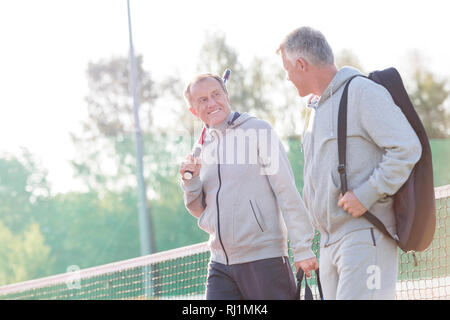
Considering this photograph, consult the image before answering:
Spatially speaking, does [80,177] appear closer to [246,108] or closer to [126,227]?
[126,227]

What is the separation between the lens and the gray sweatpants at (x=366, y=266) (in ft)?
12.7

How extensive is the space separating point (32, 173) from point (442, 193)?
30214mm

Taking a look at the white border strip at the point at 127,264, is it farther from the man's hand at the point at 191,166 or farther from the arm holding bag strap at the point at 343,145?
the arm holding bag strap at the point at 343,145

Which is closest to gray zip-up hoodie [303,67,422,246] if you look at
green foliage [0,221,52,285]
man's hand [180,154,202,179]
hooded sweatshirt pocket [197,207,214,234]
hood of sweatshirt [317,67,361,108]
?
hood of sweatshirt [317,67,361,108]

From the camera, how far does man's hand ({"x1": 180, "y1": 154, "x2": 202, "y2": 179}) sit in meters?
4.84

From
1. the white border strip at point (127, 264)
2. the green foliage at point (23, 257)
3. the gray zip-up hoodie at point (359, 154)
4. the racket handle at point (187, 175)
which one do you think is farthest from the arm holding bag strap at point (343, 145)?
the green foliage at point (23, 257)

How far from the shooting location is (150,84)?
129 ft

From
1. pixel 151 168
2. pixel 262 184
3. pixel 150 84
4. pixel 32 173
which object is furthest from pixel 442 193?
pixel 150 84

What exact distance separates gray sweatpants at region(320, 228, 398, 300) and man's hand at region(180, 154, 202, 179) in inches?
47.0

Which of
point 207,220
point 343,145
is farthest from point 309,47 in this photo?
point 207,220

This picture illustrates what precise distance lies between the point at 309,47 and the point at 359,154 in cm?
62

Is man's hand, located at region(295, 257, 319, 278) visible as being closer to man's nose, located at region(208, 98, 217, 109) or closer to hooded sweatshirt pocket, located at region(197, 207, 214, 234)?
hooded sweatshirt pocket, located at region(197, 207, 214, 234)

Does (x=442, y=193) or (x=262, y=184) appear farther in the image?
(x=442, y=193)
